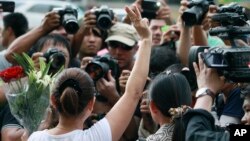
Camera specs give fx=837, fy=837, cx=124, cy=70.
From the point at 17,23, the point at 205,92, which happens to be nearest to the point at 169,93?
the point at 205,92

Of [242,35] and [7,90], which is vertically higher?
[242,35]

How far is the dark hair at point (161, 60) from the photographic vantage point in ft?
21.4

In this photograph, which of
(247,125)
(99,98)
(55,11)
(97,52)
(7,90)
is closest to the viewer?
(247,125)

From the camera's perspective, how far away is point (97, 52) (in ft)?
25.6

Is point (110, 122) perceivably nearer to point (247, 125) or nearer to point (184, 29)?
point (247, 125)

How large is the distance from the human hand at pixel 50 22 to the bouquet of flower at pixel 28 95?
1612mm

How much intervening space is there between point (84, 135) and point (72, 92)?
0.25 m

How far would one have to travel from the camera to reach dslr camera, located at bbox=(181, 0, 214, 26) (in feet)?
20.2

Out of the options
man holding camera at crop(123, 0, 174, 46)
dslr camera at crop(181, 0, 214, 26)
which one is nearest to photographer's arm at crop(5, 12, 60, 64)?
man holding camera at crop(123, 0, 174, 46)

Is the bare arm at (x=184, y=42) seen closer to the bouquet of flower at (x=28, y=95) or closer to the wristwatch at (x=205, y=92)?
the bouquet of flower at (x=28, y=95)

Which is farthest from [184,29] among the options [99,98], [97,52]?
[97,52]

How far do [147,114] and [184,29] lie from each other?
94 centimetres

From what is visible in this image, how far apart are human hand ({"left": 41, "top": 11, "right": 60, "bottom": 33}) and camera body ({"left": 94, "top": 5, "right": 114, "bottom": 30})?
1.31ft

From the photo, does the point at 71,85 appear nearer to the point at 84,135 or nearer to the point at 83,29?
the point at 84,135
